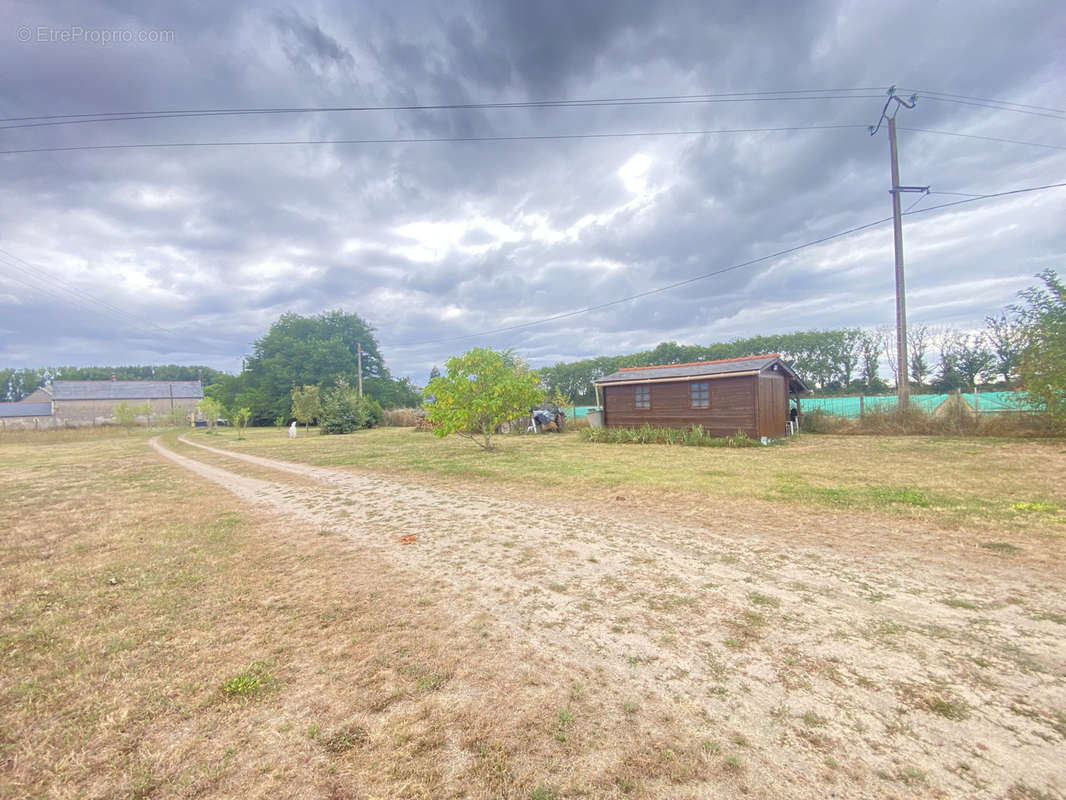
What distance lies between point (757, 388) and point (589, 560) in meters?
13.7

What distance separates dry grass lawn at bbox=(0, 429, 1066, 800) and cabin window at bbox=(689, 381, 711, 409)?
10.6 meters

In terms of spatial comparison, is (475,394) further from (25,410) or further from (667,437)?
(25,410)

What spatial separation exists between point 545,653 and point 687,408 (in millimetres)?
15859

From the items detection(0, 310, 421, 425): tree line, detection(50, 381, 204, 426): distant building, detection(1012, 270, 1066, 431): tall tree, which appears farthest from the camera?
detection(50, 381, 204, 426): distant building

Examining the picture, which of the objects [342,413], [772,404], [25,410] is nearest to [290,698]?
[772,404]

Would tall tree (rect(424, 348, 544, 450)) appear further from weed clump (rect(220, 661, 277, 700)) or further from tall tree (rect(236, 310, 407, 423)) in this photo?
tall tree (rect(236, 310, 407, 423))

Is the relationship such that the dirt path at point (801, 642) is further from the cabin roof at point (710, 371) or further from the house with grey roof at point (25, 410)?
the house with grey roof at point (25, 410)

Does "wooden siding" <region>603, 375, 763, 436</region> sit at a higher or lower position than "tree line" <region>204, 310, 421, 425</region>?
lower

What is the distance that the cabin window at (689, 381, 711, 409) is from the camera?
54.6 ft

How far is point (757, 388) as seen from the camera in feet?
50.5

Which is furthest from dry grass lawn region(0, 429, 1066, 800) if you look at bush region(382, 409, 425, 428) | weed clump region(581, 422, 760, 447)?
bush region(382, 409, 425, 428)

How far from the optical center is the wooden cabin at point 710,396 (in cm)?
1563

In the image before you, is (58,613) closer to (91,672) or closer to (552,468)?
(91,672)

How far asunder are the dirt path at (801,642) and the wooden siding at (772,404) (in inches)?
479
